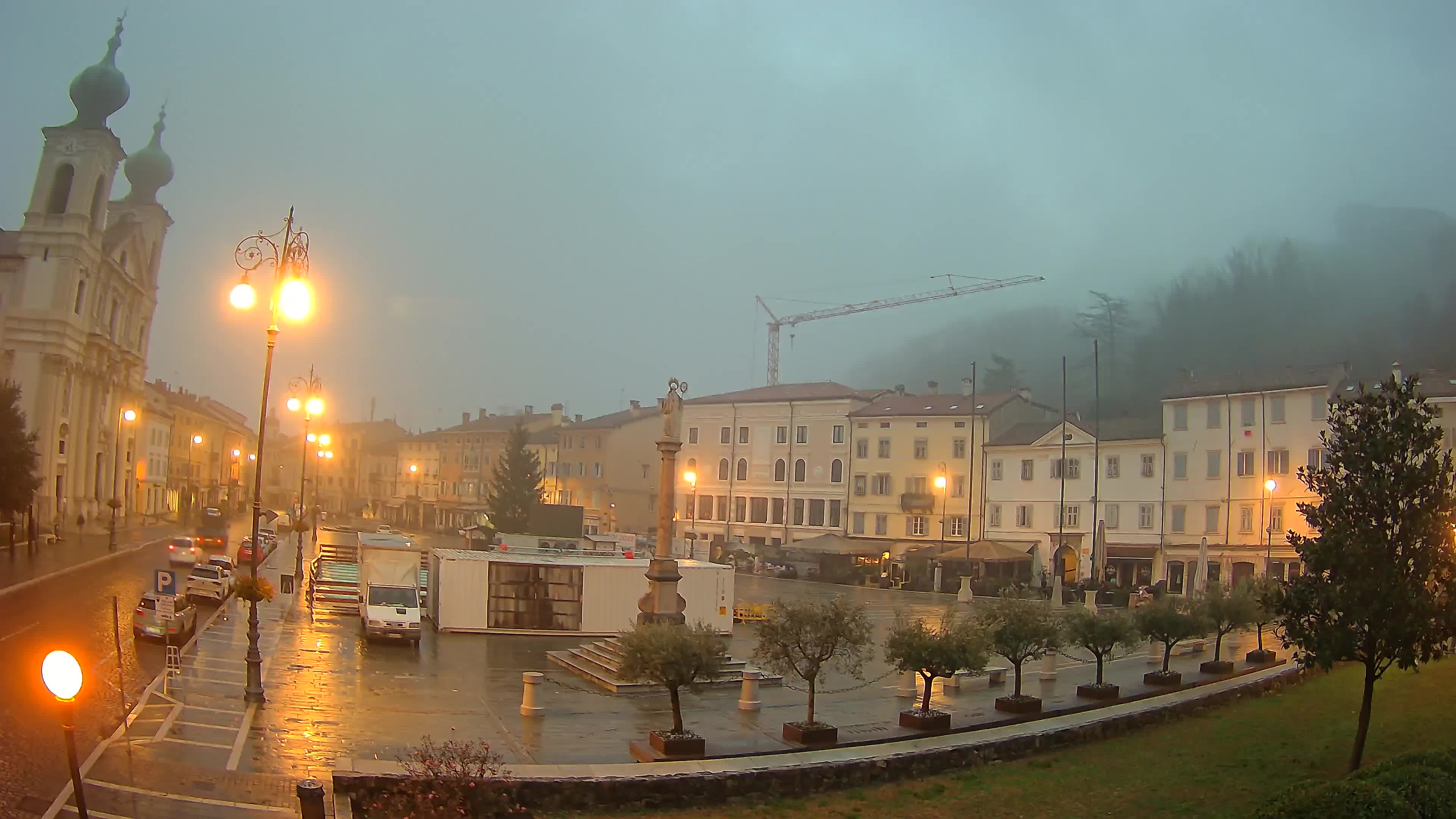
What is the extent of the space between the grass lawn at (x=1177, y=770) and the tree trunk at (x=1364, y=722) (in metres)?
0.44

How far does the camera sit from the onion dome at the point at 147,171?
80500 millimetres

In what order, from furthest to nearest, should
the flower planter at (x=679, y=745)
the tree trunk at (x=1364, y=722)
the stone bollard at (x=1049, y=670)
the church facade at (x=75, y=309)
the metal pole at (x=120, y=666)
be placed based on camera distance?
1. the church facade at (x=75, y=309)
2. the stone bollard at (x=1049, y=670)
3. the flower planter at (x=679, y=745)
4. the metal pole at (x=120, y=666)
5. the tree trunk at (x=1364, y=722)

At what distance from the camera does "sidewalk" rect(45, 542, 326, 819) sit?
1190 centimetres

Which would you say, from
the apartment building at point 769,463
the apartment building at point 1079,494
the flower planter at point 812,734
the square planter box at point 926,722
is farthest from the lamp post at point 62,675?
the apartment building at point 769,463

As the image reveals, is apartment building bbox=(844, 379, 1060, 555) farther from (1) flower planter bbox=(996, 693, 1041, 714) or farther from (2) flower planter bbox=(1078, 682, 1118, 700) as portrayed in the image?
(1) flower planter bbox=(996, 693, 1041, 714)

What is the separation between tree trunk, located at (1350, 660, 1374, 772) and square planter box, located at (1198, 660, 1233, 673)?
1106cm

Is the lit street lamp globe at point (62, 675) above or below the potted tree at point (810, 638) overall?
above

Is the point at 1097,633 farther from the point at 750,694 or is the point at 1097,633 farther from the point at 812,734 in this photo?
the point at 812,734

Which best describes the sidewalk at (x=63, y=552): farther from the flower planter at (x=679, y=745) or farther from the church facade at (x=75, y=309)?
the flower planter at (x=679, y=745)

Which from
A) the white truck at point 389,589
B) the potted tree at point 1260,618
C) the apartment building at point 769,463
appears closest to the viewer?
the potted tree at point 1260,618

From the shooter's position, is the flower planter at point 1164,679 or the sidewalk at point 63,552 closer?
the flower planter at point 1164,679

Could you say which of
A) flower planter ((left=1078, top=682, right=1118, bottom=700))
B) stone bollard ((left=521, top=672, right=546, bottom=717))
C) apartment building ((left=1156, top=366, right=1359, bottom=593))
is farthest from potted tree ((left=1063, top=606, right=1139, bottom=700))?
apartment building ((left=1156, top=366, right=1359, bottom=593))

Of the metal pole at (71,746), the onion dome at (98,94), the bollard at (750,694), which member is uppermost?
the onion dome at (98,94)

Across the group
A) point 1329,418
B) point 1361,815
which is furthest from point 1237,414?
point 1361,815
